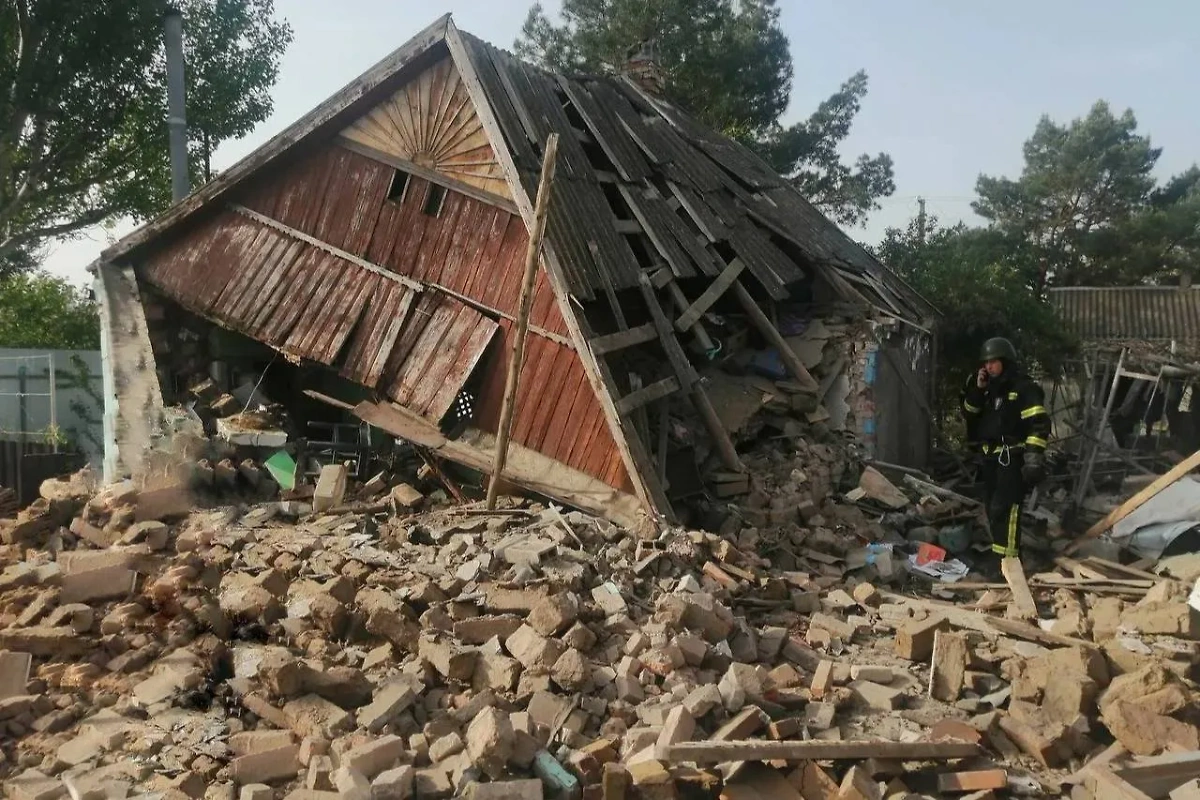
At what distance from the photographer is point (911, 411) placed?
11.9m

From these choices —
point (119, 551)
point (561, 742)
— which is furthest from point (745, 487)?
point (119, 551)

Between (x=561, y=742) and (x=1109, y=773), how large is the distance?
103 inches

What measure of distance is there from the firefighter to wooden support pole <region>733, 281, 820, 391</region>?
195 centimetres

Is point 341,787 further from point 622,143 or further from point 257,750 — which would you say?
point 622,143

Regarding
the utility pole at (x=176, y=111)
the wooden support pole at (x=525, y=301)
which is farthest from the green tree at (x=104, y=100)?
the wooden support pole at (x=525, y=301)

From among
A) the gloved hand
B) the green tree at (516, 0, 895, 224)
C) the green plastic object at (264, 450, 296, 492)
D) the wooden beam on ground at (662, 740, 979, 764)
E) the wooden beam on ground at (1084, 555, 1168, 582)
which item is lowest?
the wooden beam on ground at (662, 740, 979, 764)

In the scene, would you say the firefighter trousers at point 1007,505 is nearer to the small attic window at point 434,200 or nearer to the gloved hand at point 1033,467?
the gloved hand at point 1033,467

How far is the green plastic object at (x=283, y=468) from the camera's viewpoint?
7.95 meters

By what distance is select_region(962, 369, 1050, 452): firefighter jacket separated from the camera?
7555mm

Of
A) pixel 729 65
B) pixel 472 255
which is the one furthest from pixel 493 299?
pixel 729 65

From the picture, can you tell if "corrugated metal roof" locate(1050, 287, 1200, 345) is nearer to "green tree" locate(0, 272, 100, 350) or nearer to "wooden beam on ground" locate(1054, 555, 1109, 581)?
"wooden beam on ground" locate(1054, 555, 1109, 581)

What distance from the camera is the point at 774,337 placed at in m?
9.63

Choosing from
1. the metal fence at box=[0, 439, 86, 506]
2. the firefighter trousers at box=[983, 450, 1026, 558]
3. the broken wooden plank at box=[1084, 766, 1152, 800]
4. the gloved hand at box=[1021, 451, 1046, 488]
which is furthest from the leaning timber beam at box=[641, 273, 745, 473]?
the metal fence at box=[0, 439, 86, 506]

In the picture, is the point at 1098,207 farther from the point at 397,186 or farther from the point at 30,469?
the point at 30,469
